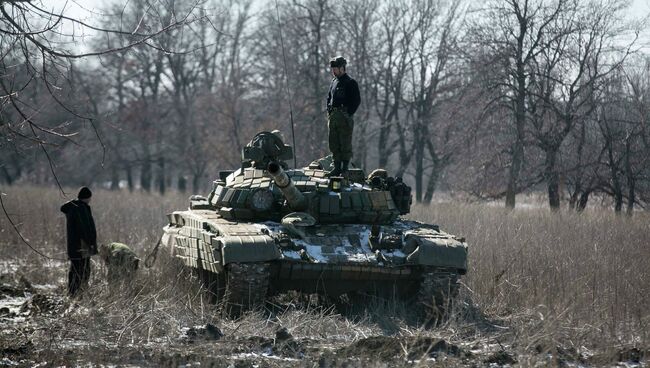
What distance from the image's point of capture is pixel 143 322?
9.96 m

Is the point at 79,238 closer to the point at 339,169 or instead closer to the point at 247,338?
the point at 339,169

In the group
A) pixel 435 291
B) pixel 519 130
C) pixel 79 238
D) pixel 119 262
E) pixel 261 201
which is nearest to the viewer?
pixel 435 291

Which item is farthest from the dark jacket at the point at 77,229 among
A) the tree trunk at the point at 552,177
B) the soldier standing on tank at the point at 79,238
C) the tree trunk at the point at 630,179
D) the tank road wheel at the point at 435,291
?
the tree trunk at the point at 552,177

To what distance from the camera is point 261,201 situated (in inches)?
476

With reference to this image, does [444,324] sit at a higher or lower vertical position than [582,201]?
lower

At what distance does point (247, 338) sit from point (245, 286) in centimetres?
120

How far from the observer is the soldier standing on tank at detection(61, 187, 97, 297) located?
41.8ft

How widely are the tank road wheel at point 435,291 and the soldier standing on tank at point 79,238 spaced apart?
4197 millimetres

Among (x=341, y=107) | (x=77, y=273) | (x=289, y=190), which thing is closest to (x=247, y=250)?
(x=289, y=190)

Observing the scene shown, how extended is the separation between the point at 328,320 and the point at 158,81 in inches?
1311

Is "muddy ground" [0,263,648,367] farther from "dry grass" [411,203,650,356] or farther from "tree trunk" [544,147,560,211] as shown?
"tree trunk" [544,147,560,211]

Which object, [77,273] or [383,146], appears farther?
[383,146]

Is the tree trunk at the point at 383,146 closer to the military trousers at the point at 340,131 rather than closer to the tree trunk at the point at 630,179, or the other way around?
the tree trunk at the point at 630,179

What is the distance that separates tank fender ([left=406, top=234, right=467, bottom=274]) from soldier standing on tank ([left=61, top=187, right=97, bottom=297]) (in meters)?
4.11
